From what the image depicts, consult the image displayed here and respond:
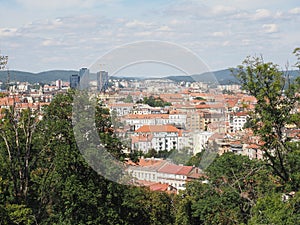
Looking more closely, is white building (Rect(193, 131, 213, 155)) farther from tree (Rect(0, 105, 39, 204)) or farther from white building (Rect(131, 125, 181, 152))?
tree (Rect(0, 105, 39, 204))

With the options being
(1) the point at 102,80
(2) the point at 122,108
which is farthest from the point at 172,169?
(1) the point at 102,80

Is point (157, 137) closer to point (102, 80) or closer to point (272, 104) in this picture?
point (102, 80)

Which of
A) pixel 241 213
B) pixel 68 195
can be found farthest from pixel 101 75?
pixel 241 213

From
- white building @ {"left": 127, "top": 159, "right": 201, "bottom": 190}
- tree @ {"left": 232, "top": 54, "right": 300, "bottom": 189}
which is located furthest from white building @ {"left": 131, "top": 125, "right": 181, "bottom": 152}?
tree @ {"left": 232, "top": 54, "right": 300, "bottom": 189}

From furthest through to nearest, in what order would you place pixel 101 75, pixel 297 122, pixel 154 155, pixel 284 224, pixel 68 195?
pixel 154 155 → pixel 101 75 → pixel 68 195 → pixel 297 122 → pixel 284 224

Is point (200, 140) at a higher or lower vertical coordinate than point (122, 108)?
lower

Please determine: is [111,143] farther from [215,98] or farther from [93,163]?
[215,98]

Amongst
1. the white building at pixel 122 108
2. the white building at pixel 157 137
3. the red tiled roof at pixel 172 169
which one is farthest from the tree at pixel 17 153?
the red tiled roof at pixel 172 169
